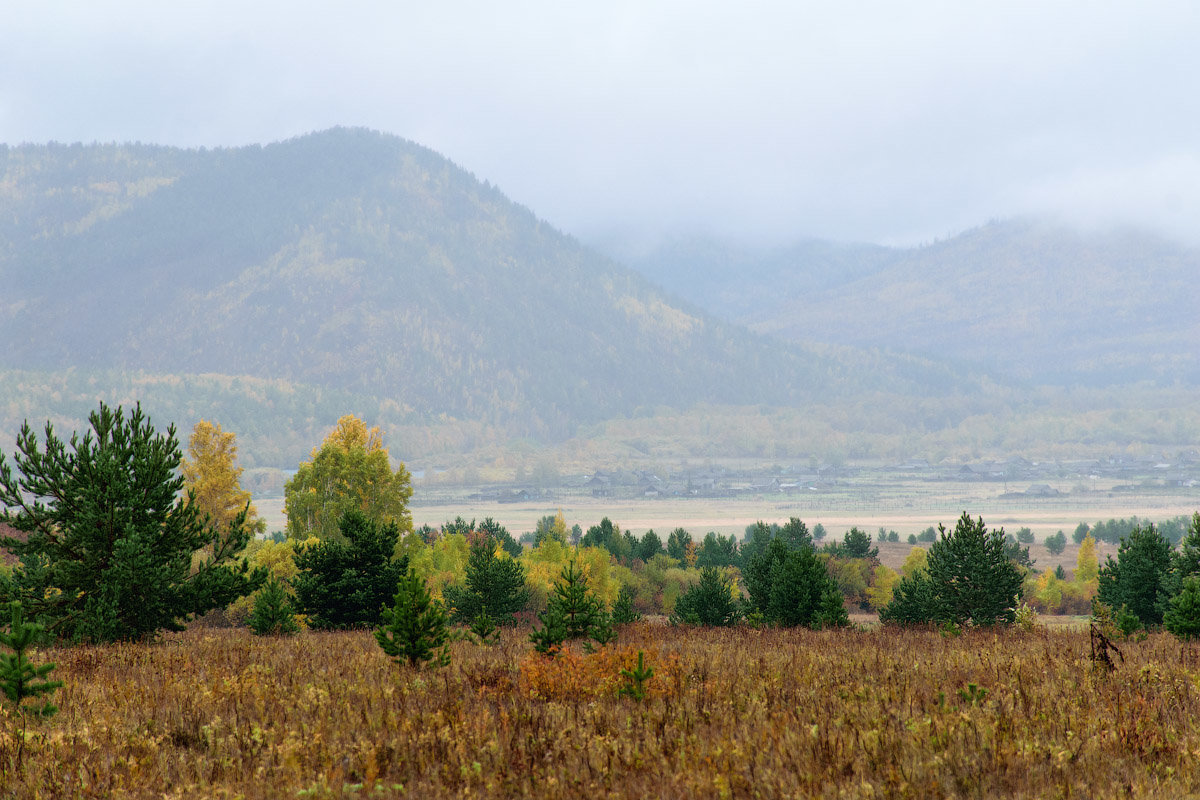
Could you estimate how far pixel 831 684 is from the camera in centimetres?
1138

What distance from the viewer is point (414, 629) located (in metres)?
13.0

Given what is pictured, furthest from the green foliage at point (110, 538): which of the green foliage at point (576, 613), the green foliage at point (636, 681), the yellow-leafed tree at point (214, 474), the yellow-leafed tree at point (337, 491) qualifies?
the yellow-leafed tree at point (214, 474)

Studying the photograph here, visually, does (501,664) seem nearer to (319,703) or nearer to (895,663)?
(319,703)

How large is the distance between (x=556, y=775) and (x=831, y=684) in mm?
4997

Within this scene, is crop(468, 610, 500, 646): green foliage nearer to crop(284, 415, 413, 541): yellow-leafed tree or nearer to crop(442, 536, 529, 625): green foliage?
crop(442, 536, 529, 625): green foliage

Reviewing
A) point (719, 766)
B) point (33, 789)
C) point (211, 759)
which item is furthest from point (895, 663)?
point (33, 789)

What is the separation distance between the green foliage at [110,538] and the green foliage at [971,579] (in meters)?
30.6

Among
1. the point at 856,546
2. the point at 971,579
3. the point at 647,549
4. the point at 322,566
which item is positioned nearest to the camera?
the point at 322,566

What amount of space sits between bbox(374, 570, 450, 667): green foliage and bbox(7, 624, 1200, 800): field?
1.24ft

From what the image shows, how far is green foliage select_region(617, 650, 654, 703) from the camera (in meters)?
10.5

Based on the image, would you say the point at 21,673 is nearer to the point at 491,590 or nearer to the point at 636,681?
the point at 636,681

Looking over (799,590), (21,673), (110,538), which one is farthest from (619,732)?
(799,590)

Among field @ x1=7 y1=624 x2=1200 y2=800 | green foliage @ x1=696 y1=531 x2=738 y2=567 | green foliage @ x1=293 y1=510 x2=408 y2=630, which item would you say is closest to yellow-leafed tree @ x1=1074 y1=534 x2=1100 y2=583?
green foliage @ x1=696 y1=531 x2=738 y2=567

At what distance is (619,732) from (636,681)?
2.05 m
